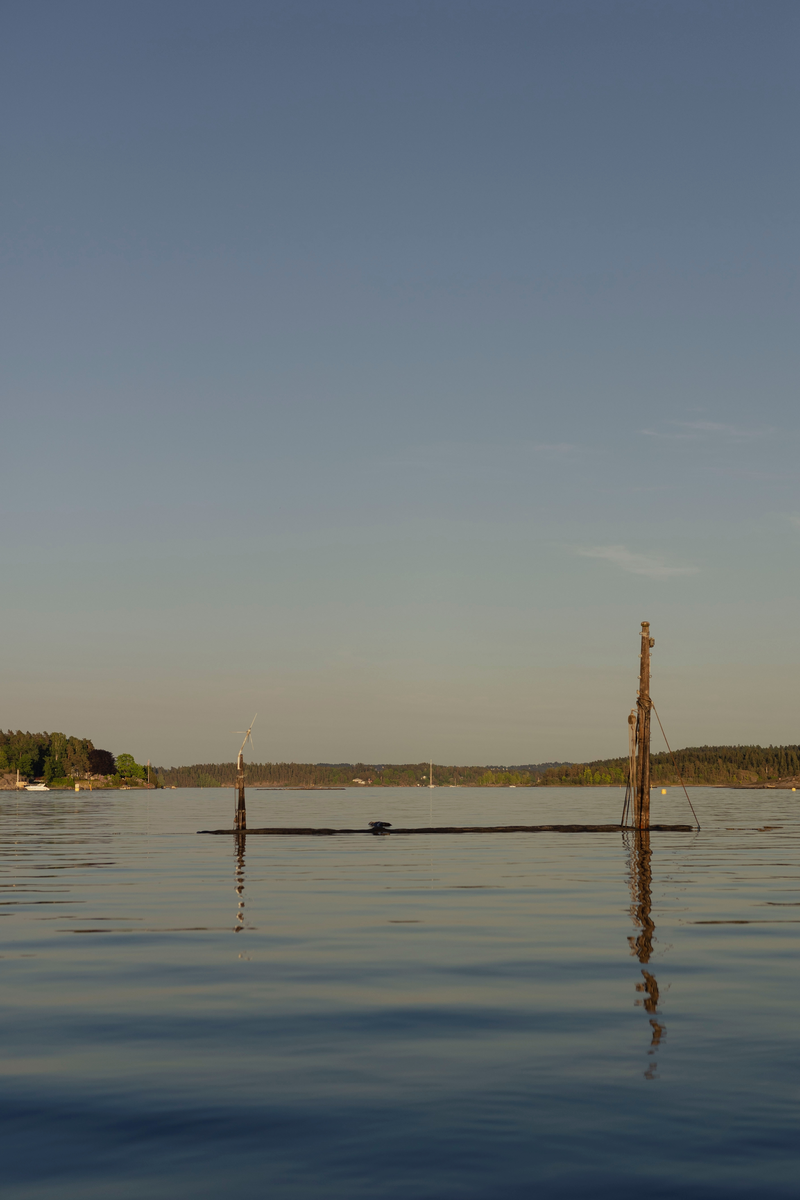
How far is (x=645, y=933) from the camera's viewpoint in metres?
22.2

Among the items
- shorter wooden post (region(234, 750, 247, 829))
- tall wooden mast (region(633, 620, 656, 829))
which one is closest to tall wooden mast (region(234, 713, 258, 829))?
shorter wooden post (region(234, 750, 247, 829))

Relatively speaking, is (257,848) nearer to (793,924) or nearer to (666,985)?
(793,924)

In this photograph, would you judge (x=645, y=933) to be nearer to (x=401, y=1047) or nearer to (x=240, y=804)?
(x=401, y=1047)

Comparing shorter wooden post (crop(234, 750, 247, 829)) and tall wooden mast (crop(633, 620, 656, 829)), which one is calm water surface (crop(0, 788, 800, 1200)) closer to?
tall wooden mast (crop(633, 620, 656, 829))

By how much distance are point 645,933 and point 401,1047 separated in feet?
35.5

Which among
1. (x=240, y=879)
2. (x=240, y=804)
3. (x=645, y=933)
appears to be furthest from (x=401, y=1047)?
(x=240, y=804)

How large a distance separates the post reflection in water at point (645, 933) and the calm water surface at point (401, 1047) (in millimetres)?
86

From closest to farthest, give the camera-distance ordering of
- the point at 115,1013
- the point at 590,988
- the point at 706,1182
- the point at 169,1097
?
the point at 706,1182, the point at 169,1097, the point at 115,1013, the point at 590,988

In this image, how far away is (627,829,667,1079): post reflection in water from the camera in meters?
13.3

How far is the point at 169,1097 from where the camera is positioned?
1082 centimetres

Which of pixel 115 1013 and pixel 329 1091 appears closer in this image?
pixel 329 1091

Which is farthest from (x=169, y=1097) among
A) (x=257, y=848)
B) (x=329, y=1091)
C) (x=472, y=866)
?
(x=257, y=848)

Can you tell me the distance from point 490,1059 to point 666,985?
526 centimetres

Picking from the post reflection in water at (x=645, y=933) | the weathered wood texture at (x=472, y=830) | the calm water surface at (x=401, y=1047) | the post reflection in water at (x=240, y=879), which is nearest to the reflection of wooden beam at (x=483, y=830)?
the weathered wood texture at (x=472, y=830)
